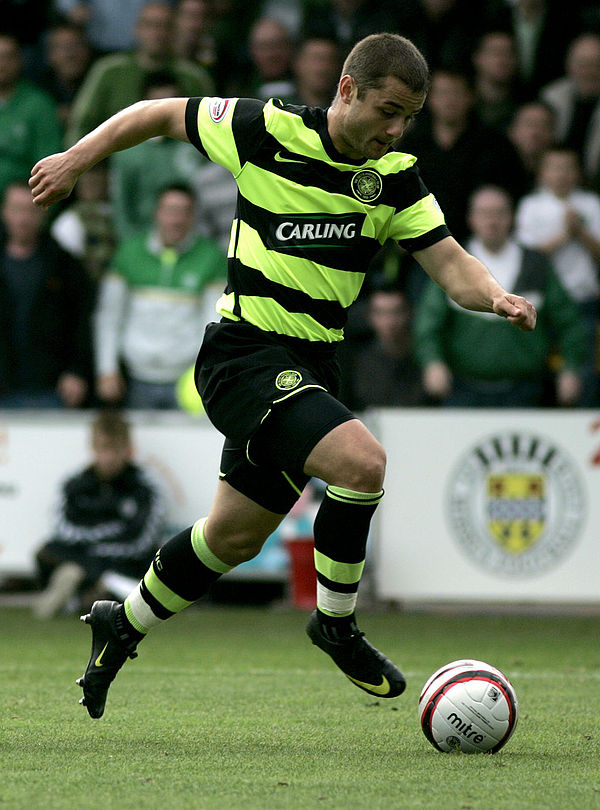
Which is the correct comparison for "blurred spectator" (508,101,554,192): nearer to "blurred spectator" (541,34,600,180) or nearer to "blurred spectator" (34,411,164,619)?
"blurred spectator" (541,34,600,180)

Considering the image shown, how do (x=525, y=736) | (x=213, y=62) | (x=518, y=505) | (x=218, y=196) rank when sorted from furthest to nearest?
(x=213, y=62), (x=218, y=196), (x=518, y=505), (x=525, y=736)

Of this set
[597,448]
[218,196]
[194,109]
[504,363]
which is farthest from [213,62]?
[194,109]

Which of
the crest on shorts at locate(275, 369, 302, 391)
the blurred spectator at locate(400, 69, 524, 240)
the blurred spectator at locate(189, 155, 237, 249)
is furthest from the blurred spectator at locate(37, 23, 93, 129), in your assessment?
the crest on shorts at locate(275, 369, 302, 391)

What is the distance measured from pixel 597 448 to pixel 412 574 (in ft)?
5.12

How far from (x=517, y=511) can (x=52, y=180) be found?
5.69 meters

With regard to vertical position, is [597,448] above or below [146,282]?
below

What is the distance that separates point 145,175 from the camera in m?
11.0

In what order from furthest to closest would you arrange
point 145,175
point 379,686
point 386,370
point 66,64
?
point 66,64
point 145,175
point 386,370
point 379,686

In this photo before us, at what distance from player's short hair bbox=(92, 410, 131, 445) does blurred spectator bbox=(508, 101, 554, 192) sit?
3764 mm

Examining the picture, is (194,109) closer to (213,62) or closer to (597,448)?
A: (597,448)

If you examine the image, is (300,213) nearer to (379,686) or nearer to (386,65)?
(386,65)

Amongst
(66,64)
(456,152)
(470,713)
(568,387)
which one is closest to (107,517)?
(568,387)

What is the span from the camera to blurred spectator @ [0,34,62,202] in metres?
11.2

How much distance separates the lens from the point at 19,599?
10930 millimetres
